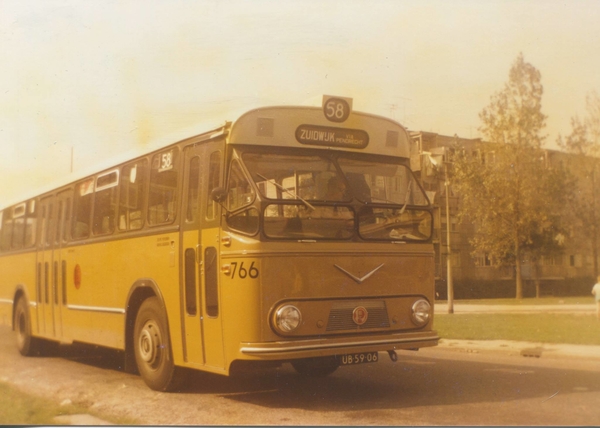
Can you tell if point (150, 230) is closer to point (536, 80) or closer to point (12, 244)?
point (12, 244)

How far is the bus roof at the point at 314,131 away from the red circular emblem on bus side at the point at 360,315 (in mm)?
1815

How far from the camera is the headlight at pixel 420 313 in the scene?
8.76 m

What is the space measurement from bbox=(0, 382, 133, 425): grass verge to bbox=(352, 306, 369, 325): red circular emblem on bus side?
2.52m

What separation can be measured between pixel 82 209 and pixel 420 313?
610 cm

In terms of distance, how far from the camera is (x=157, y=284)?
960 cm

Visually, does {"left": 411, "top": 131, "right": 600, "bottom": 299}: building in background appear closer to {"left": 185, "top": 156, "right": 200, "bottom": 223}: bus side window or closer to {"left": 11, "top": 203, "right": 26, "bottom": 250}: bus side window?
{"left": 11, "top": 203, "right": 26, "bottom": 250}: bus side window

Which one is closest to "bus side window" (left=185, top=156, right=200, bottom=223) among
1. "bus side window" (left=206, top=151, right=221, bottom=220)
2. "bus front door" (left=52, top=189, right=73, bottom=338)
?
"bus side window" (left=206, top=151, right=221, bottom=220)

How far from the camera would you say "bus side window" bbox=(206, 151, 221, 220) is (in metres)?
8.50

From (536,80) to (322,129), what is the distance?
35.4 metres

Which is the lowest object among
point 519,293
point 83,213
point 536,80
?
point 519,293

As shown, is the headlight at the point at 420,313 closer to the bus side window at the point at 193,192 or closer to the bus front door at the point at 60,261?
the bus side window at the point at 193,192

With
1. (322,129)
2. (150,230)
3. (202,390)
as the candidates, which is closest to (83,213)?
(150,230)

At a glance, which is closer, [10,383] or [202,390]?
[202,390]

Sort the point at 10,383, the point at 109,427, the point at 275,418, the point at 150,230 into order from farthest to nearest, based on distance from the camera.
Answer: the point at 10,383, the point at 150,230, the point at 275,418, the point at 109,427
